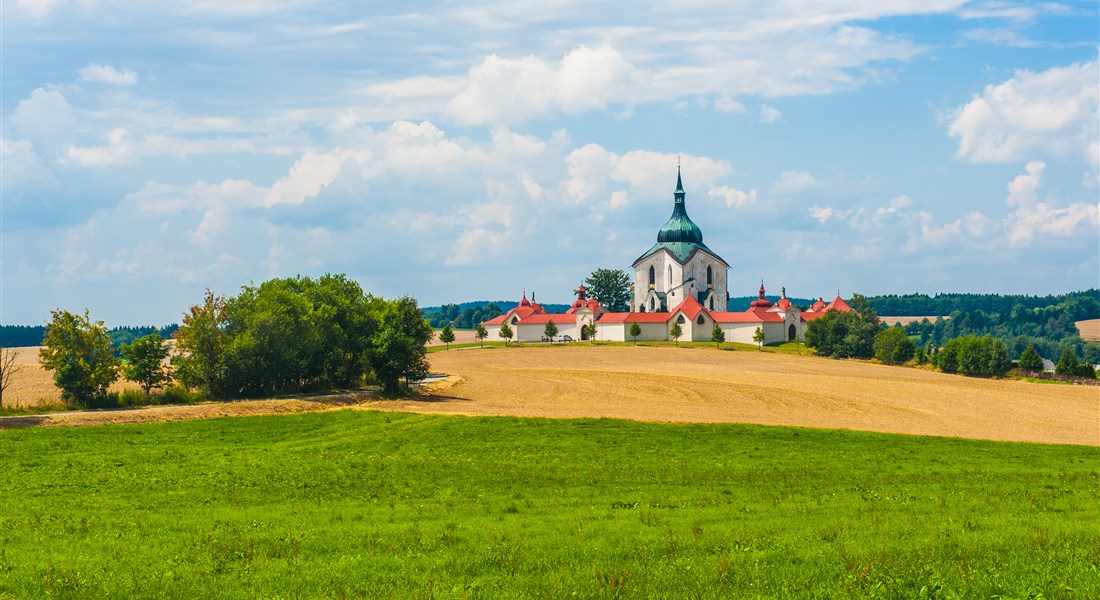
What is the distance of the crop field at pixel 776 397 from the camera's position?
5225 cm

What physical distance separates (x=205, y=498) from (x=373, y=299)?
50.6 m

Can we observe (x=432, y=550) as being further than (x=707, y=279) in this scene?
No

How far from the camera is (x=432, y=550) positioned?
1845 cm

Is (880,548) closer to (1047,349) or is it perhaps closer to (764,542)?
(764,542)

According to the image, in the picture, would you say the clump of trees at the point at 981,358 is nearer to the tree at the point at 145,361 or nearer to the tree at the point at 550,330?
the tree at the point at 550,330

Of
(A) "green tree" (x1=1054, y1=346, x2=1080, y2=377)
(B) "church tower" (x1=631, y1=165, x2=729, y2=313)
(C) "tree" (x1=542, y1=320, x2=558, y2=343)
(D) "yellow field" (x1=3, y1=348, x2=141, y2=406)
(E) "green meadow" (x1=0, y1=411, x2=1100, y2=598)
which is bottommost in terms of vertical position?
(A) "green tree" (x1=1054, y1=346, x2=1080, y2=377)

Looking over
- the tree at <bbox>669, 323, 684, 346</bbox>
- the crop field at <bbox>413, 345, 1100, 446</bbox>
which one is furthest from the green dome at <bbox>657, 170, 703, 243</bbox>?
the crop field at <bbox>413, 345, 1100, 446</bbox>

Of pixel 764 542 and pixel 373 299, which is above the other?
pixel 373 299

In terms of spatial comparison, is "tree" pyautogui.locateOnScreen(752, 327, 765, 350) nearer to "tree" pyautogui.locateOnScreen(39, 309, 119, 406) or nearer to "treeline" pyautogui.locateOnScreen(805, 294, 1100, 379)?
"treeline" pyautogui.locateOnScreen(805, 294, 1100, 379)

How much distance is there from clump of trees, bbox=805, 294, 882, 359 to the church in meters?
12.8

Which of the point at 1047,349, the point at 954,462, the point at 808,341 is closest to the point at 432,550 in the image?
the point at 954,462

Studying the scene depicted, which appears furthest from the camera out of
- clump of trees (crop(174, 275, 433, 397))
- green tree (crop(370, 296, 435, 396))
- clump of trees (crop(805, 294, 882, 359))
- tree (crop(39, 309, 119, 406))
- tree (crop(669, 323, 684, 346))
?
tree (crop(669, 323, 684, 346))

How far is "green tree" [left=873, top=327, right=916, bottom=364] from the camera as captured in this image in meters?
116

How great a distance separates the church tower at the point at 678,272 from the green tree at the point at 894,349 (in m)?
44.0
